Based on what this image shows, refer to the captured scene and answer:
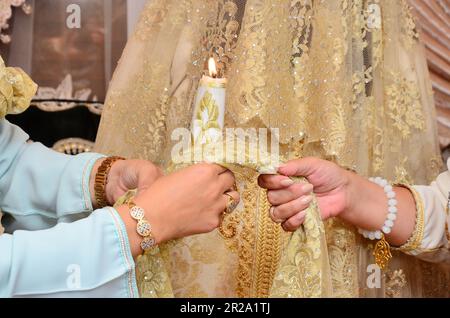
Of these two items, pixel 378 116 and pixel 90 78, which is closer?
pixel 378 116

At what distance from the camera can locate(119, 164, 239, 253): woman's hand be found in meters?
0.96

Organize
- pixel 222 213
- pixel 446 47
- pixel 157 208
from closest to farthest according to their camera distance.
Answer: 1. pixel 157 208
2. pixel 222 213
3. pixel 446 47

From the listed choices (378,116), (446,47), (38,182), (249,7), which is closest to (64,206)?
(38,182)

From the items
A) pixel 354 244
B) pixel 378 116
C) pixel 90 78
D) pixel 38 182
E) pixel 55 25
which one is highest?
pixel 55 25

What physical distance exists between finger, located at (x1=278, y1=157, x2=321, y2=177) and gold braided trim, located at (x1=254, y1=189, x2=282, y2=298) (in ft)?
0.42

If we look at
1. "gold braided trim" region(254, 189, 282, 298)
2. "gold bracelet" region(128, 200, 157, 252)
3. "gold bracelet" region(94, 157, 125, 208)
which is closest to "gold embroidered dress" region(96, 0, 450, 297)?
"gold braided trim" region(254, 189, 282, 298)

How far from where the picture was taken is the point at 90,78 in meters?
1.83

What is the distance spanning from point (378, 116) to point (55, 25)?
3.40 ft

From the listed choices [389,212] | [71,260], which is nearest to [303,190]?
[389,212]

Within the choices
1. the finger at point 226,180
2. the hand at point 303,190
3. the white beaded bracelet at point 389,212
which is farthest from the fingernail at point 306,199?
the white beaded bracelet at point 389,212

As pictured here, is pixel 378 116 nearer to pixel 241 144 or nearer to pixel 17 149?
pixel 241 144

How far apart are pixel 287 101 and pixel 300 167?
169mm

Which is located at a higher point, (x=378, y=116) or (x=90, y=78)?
(x=90, y=78)

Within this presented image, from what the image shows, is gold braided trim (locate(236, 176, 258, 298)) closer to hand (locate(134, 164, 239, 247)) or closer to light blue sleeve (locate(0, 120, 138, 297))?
hand (locate(134, 164, 239, 247))
